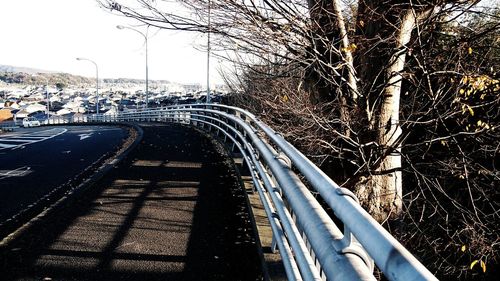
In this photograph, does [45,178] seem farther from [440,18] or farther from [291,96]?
[440,18]

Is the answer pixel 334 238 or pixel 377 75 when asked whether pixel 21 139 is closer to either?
pixel 377 75

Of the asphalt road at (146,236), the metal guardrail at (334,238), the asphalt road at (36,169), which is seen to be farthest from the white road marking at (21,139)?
the metal guardrail at (334,238)

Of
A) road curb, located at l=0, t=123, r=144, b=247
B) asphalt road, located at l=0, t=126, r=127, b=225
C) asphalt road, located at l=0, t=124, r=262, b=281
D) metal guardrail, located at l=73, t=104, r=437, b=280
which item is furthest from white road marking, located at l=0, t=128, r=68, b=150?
metal guardrail, located at l=73, t=104, r=437, b=280

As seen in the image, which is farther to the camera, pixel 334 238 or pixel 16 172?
pixel 16 172

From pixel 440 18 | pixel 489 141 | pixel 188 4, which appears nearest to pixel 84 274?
pixel 188 4

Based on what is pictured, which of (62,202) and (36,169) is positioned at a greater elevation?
(62,202)

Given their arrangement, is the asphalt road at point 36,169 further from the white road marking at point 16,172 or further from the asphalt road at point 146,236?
the asphalt road at point 146,236

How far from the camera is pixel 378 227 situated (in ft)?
4.83

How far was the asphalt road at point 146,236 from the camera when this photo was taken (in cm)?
378

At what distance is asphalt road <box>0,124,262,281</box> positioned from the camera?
378 centimetres

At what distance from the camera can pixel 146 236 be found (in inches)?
181

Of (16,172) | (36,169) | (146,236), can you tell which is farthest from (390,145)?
(16,172)

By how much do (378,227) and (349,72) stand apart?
4970 mm

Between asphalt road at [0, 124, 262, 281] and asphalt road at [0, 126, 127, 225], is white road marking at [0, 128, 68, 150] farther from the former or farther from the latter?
asphalt road at [0, 124, 262, 281]
